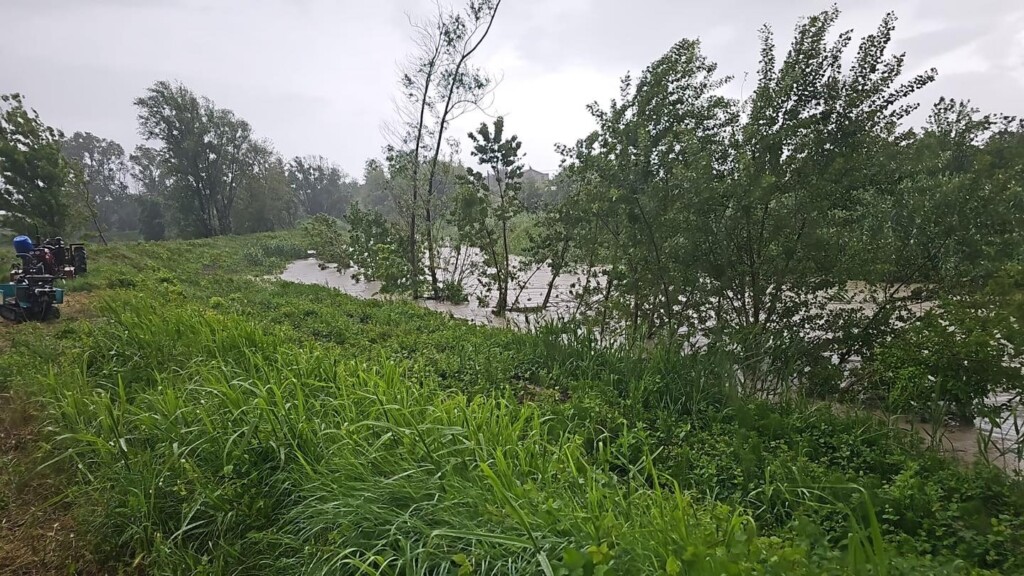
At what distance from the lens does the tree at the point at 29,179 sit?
11.0 meters

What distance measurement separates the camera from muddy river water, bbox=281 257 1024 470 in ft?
10.4

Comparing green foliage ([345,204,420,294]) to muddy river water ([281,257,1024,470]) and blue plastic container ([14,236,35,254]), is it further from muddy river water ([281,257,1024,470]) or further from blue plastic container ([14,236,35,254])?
blue plastic container ([14,236,35,254])

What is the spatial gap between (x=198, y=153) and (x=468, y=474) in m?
31.2

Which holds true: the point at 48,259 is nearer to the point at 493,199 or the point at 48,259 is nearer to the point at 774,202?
Result: the point at 493,199

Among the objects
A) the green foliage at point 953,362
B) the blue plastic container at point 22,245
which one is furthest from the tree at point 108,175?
the green foliage at point 953,362

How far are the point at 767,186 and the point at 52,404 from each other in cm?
534

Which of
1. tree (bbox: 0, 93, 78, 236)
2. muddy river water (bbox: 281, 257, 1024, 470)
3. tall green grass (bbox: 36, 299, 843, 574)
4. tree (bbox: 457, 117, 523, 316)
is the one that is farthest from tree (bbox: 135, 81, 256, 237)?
tall green grass (bbox: 36, 299, 843, 574)

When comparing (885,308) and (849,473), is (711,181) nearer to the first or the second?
(885,308)

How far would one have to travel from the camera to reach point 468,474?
208 centimetres

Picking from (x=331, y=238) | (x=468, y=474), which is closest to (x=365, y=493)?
(x=468, y=474)

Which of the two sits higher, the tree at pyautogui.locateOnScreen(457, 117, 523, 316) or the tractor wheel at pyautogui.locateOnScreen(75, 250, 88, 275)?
the tree at pyautogui.locateOnScreen(457, 117, 523, 316)

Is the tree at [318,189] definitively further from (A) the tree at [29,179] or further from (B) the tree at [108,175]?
(A) the tree at [29,179]

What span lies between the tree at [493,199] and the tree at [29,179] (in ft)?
33.9

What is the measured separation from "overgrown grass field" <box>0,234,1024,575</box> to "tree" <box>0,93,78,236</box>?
10279 mm
